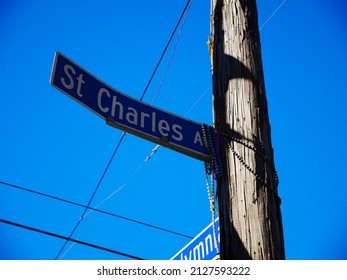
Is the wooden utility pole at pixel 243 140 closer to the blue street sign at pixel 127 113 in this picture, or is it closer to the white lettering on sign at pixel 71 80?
the blue street sign at pixel 127 113

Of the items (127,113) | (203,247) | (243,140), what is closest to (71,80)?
(127,113)

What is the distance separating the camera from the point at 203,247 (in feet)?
12.2

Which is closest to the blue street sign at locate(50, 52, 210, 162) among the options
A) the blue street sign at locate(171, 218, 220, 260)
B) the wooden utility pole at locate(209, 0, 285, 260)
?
the wooden utility pole at locate(209, 0, 285, 260)

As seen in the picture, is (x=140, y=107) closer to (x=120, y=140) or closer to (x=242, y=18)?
(x=242, y=18)

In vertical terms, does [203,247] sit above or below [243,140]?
below

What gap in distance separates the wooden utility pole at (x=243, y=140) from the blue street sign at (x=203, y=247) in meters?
0.90

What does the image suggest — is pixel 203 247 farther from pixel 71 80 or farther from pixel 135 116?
pixel 71 80

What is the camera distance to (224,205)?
2625 millimetres

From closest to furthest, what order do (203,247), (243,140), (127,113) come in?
(243,140) < (127,113) < (203,247)

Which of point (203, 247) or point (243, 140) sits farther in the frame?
point (203, 247)

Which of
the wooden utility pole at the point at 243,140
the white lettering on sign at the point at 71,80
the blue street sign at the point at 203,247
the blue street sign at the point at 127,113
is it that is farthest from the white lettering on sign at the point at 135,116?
the blue street sign at the point at 203,247

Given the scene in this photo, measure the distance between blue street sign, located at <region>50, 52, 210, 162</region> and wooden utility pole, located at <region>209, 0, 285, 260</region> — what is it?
207 mm

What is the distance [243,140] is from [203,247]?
128 centimetres
